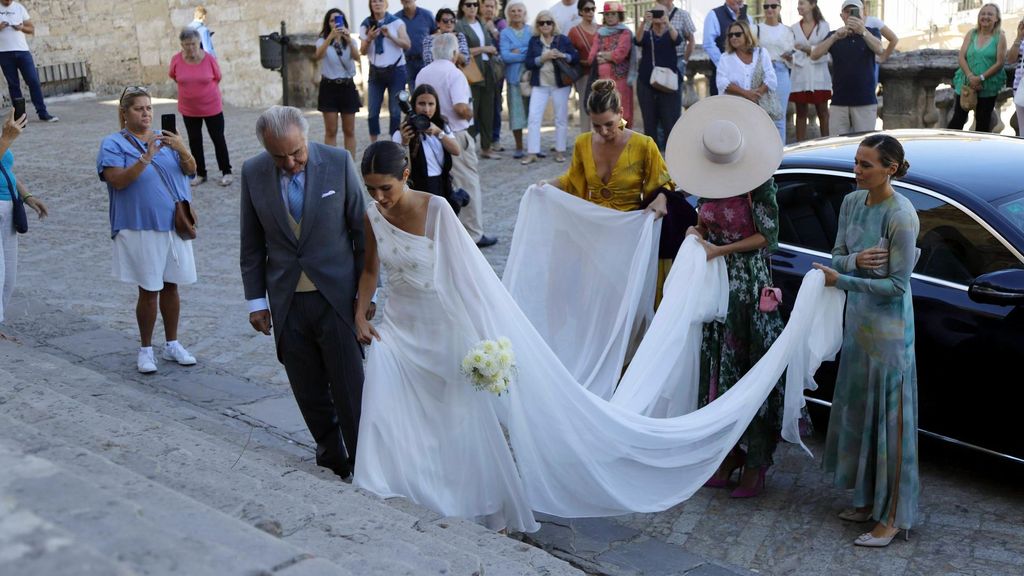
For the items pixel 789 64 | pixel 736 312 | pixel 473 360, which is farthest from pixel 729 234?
pixel 789 64

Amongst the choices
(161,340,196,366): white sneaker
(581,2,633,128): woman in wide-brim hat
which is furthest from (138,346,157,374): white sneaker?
(581,2,633,128): woman in wide-brim hat

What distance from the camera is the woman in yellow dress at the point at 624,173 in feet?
21.7

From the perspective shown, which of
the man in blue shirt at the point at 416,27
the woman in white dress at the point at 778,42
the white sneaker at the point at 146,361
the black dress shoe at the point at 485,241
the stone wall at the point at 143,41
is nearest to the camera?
the white sneaker at the point at 146,361

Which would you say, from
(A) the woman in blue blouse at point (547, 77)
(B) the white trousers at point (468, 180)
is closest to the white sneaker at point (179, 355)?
(B) the white trousers at point (468, 180)

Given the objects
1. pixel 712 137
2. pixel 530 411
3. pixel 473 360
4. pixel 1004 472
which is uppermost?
pixel 712 137

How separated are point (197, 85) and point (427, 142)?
553 centimetres

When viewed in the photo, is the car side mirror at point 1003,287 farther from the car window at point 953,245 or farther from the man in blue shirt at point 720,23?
the man in blue shirt at point 720,23

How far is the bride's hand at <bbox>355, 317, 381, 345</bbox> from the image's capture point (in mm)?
5397

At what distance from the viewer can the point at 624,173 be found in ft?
22.4

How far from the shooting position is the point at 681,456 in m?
5.54

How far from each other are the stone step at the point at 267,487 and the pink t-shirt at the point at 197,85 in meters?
7.26

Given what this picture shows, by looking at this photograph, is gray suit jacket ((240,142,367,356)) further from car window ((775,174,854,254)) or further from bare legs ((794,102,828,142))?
bare legs ((794,102,828,142))

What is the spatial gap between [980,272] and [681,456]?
1.62 metres

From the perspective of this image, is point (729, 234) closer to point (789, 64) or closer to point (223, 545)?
point (223, 545)
